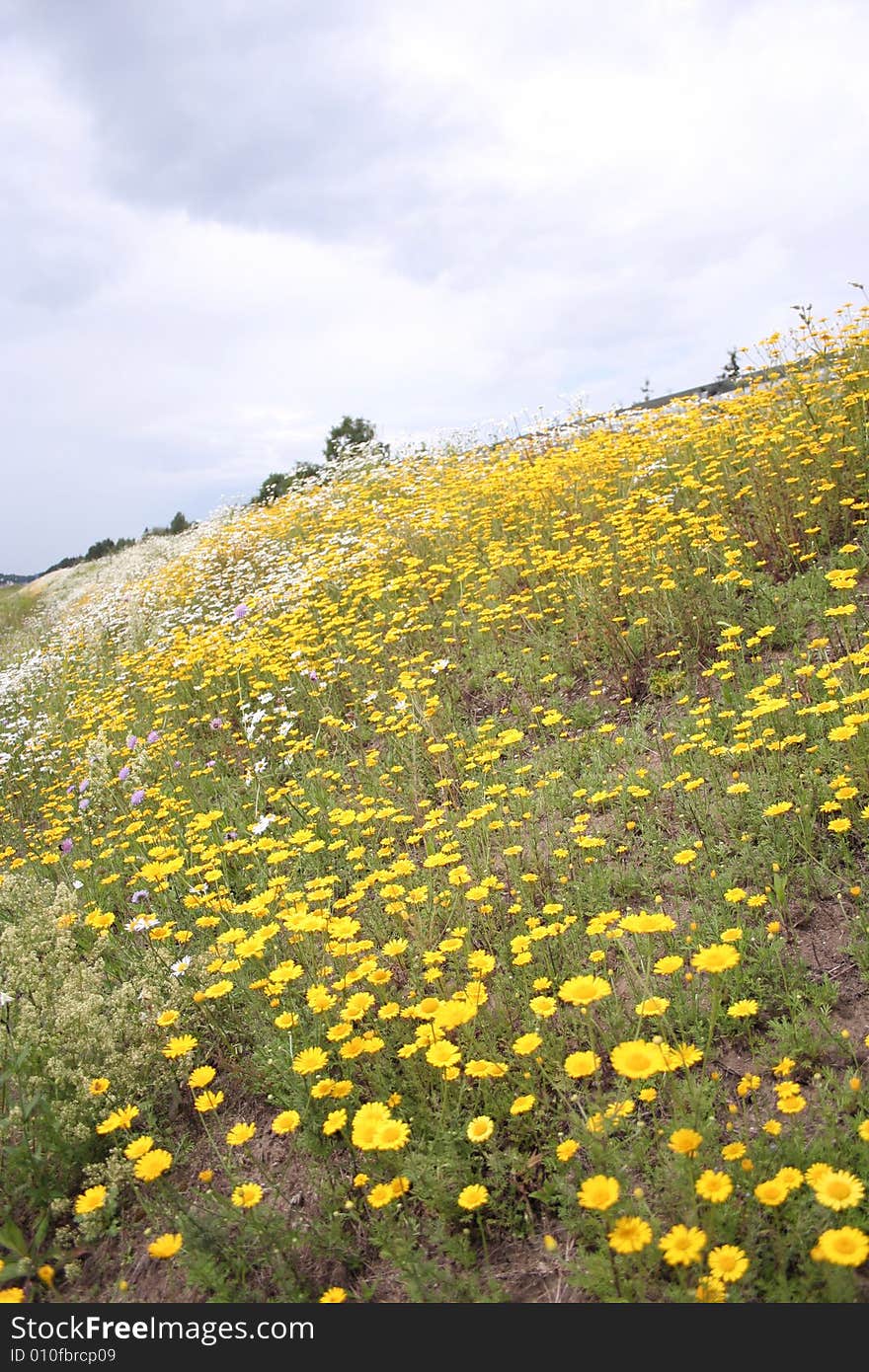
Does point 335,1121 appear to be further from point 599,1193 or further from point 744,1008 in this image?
point 744,1008

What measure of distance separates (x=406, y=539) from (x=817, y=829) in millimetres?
5600

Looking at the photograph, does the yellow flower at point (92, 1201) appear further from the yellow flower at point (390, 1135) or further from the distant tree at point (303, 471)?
Answer: the distant tree at point (303, 471)

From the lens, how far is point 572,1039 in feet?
8.25

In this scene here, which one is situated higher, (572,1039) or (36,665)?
(36,665)

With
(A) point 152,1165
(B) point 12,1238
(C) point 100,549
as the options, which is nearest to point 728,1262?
(A) point 152,1165

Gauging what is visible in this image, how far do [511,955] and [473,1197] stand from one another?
0.96 metres

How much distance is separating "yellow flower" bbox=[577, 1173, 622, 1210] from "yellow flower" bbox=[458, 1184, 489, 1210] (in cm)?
36

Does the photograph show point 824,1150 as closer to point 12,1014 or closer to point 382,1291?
point 382,1291

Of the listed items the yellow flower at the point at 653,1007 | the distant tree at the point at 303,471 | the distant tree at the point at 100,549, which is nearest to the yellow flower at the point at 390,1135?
the yellow flower at the point at 653,1007

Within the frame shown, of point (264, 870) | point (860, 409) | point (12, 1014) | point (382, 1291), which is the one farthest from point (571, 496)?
point (382, 1291)

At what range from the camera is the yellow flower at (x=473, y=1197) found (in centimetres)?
191

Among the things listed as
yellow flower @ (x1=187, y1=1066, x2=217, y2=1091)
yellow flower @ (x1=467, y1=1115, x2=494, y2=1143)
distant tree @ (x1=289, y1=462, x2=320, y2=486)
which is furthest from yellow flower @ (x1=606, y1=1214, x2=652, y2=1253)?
distant tree @ (x1=289, y1=462, x2=320, y2=486)

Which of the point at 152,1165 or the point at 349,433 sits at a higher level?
the point at 349,433

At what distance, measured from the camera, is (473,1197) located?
194cm
